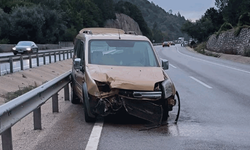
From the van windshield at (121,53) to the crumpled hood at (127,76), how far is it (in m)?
0.41

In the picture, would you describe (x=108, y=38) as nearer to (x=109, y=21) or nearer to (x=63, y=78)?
(x=63, y=78)

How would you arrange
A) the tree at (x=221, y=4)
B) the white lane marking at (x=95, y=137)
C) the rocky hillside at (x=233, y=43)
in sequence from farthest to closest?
the tree at (x=221, y=4) → the rocky hillside at (x=233, y=43) → the white lane marking at (x=95, y=137)

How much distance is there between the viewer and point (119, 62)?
8.30 m

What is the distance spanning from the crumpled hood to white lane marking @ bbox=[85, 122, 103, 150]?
0.81 m

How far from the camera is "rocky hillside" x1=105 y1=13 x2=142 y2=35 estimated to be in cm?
11685

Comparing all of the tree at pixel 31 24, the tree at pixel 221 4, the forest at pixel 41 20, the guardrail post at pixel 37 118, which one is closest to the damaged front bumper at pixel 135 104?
the guardrail post at pixel 37 118

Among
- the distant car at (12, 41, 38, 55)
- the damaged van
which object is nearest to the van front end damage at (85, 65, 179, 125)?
the damaged van

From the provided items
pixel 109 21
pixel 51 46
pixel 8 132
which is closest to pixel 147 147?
pixel 8 132

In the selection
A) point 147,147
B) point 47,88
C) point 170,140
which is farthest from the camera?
point 47,88

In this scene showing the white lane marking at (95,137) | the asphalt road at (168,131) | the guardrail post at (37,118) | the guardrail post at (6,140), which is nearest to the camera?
the guardrail post at (6,140)

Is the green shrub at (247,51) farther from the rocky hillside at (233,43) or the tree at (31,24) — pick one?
the tree at (31,24)

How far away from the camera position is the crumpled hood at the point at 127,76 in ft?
22.6

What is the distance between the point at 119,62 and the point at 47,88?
176 centimetres

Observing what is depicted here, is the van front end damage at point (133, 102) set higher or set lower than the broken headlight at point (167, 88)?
lower
